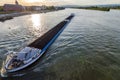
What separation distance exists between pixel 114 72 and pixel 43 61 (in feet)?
40.8

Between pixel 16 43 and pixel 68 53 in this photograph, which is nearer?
pixel 68 53

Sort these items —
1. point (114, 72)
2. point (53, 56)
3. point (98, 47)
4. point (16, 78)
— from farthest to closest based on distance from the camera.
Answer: point (98, 47), point (53, 56), point (114, 72), point (16, 78)

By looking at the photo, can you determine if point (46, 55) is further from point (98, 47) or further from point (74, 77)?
point (98, 47)

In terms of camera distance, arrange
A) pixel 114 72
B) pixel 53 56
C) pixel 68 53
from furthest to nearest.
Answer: pixel 68 53, pixel 53 56, pixel 114 72

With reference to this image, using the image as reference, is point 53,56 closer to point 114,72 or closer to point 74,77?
point 74,77

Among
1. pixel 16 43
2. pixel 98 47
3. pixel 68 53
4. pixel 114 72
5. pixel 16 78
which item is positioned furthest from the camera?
pixel 16 43

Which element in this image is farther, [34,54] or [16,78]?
[34,54]

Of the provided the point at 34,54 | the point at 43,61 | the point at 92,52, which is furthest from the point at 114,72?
the point at 34,54

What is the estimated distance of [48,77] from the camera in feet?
61.5

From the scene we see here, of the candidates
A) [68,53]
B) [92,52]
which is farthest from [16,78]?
[92,52]

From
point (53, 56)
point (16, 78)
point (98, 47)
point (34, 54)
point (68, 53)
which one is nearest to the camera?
point (16, 78)

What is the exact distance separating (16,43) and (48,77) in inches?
767

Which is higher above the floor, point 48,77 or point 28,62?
point 28,62

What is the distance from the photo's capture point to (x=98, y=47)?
103ft
